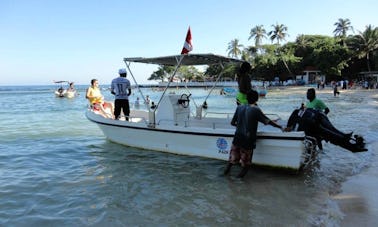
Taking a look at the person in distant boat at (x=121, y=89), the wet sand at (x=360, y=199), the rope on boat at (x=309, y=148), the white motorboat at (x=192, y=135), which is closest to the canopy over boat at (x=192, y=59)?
the white motorboat at (x=192, y=135)

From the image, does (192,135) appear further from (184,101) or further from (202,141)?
(184,101)

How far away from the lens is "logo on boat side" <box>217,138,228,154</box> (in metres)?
7.29

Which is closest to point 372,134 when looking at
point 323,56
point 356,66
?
point 323,56

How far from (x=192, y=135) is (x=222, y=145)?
826 mm

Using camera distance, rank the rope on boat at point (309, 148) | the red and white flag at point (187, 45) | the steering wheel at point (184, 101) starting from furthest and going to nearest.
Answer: the steering wheel at point (184, 101)
the red and white flag at point (187, 45)
the rope on boat at point (309, 148)

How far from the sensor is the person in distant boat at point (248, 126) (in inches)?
241

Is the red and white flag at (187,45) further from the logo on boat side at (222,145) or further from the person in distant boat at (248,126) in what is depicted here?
the logo on boat side at (222,145)

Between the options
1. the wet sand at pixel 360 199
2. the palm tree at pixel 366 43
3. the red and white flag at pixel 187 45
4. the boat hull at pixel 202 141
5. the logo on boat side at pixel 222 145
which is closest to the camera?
the wet sand at pixel 360 199

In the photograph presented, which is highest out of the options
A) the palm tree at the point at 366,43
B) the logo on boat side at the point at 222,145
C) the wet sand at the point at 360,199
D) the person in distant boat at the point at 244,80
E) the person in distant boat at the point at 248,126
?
the palm tree at the point at 366,43

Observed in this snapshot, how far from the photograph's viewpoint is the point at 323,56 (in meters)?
54.3

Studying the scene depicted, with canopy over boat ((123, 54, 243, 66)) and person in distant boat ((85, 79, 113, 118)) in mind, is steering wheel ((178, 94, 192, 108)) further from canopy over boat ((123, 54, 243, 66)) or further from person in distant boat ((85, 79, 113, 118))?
person in distant boat ((85, 79, 113, 118))

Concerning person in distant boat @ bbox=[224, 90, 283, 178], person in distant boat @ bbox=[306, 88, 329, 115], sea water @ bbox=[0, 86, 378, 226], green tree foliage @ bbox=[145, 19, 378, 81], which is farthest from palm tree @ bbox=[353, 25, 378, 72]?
person in distant boat @ bbox=[224, 90, 283, 178]

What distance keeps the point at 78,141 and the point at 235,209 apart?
303 inches

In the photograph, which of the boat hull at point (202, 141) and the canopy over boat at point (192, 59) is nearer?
the boat hull at point (202, 141)
